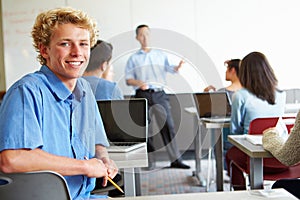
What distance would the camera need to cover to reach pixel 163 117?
5184 millimetres

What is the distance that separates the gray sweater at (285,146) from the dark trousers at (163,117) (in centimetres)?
251

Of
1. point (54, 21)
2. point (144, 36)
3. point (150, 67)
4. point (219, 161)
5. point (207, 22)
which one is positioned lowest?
point (219, 161)

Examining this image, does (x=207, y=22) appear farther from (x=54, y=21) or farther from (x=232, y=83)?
(x=54, y=21)

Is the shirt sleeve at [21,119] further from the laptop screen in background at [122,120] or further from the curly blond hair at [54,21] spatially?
the laptop screen in background at [122,120]

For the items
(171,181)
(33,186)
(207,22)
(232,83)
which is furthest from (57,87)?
(207,22)

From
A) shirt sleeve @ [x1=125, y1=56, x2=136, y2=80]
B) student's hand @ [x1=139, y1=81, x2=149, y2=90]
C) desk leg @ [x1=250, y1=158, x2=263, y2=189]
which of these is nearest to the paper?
desk leg @ [x1=250, y1=158, x2=263, y2=189]

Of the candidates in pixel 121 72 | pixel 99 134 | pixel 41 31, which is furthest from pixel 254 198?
pixel 121 72

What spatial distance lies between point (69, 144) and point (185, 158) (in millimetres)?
4116

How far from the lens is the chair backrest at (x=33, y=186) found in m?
1.00

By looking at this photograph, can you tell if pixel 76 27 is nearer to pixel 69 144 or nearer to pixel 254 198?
pixel 69 144

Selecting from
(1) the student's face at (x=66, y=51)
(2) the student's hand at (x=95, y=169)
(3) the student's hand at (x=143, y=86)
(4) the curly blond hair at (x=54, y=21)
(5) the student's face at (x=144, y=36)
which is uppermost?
(5) the student's face at (x=144, y=36)

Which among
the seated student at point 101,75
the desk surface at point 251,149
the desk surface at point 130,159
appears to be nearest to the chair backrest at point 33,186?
the desk surface at point 130,159

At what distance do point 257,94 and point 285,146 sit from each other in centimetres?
130

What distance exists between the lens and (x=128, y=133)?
2.38 m
